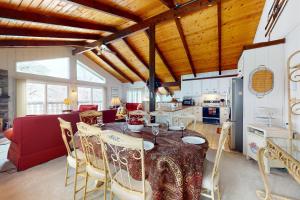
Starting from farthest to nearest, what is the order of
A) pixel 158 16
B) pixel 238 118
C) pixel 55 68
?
pixel 55 68 < pixel 158 16 < pixel 238 118

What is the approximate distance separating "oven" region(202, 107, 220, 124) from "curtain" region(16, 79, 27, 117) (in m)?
7.39

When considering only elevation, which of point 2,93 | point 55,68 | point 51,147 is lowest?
point 51,147

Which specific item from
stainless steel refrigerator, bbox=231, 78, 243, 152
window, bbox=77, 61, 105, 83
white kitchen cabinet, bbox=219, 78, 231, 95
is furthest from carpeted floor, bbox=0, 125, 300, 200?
window, bbox=77, 61, 105, 83

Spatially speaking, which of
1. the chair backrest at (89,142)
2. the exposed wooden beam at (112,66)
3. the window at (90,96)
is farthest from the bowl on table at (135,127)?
the window at (90,96)

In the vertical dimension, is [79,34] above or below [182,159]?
above

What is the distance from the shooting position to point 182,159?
1.33m

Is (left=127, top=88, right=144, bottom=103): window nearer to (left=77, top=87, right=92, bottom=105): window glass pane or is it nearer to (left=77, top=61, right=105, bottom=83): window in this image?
(left=77, top=61, right=105, bottom=83): window

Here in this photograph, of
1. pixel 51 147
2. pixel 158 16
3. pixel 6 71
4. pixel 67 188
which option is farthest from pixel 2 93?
pixel 158 16

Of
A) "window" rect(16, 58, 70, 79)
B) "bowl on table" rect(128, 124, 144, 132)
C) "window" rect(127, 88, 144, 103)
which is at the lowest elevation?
"bowl on table" rect(128, 124, 144, 132)

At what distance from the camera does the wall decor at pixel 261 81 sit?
2.84 meters

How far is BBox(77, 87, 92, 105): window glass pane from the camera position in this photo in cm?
Answer: 777

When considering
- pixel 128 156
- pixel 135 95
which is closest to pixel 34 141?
pixel 128 156

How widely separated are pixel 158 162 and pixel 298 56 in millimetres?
2703

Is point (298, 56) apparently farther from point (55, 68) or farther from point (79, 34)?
point (55, 68)
